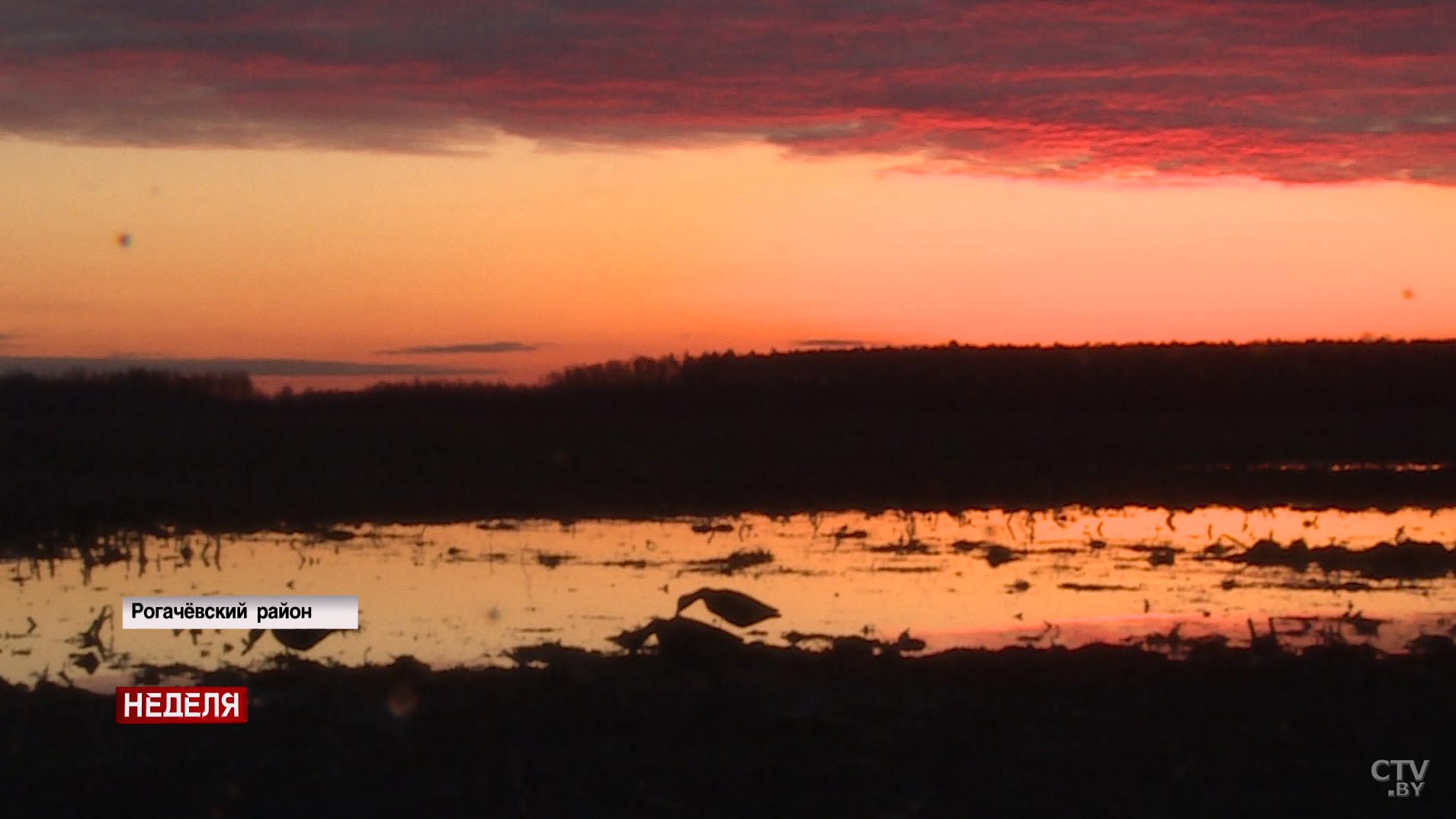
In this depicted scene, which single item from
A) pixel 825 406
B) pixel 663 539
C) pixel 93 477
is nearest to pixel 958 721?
pixel 663 539

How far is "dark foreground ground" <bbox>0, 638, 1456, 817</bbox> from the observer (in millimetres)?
6082

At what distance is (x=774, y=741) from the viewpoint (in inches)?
266

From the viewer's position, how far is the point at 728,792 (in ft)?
20.2

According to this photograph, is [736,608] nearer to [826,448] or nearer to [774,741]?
[774,741]

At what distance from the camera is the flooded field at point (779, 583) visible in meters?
9.40

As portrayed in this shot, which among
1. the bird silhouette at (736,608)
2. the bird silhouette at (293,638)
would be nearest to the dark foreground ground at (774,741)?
the bird silhouette at (293,638)

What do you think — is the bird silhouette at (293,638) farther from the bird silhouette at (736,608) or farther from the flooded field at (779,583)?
the bird silhouette at (736,608)

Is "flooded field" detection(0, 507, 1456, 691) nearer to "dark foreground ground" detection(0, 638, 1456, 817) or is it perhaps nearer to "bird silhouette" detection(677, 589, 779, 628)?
"bird silhouette" detection(677, 589, 779, 628)

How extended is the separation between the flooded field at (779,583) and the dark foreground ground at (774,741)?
1.05 m

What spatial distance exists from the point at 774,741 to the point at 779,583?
16.7ft

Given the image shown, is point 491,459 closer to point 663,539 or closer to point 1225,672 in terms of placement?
point 663,539

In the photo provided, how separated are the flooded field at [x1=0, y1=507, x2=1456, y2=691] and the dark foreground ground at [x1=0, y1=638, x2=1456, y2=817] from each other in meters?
1.05

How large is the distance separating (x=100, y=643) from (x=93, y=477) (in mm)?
11864

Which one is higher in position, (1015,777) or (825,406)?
(825,406)
